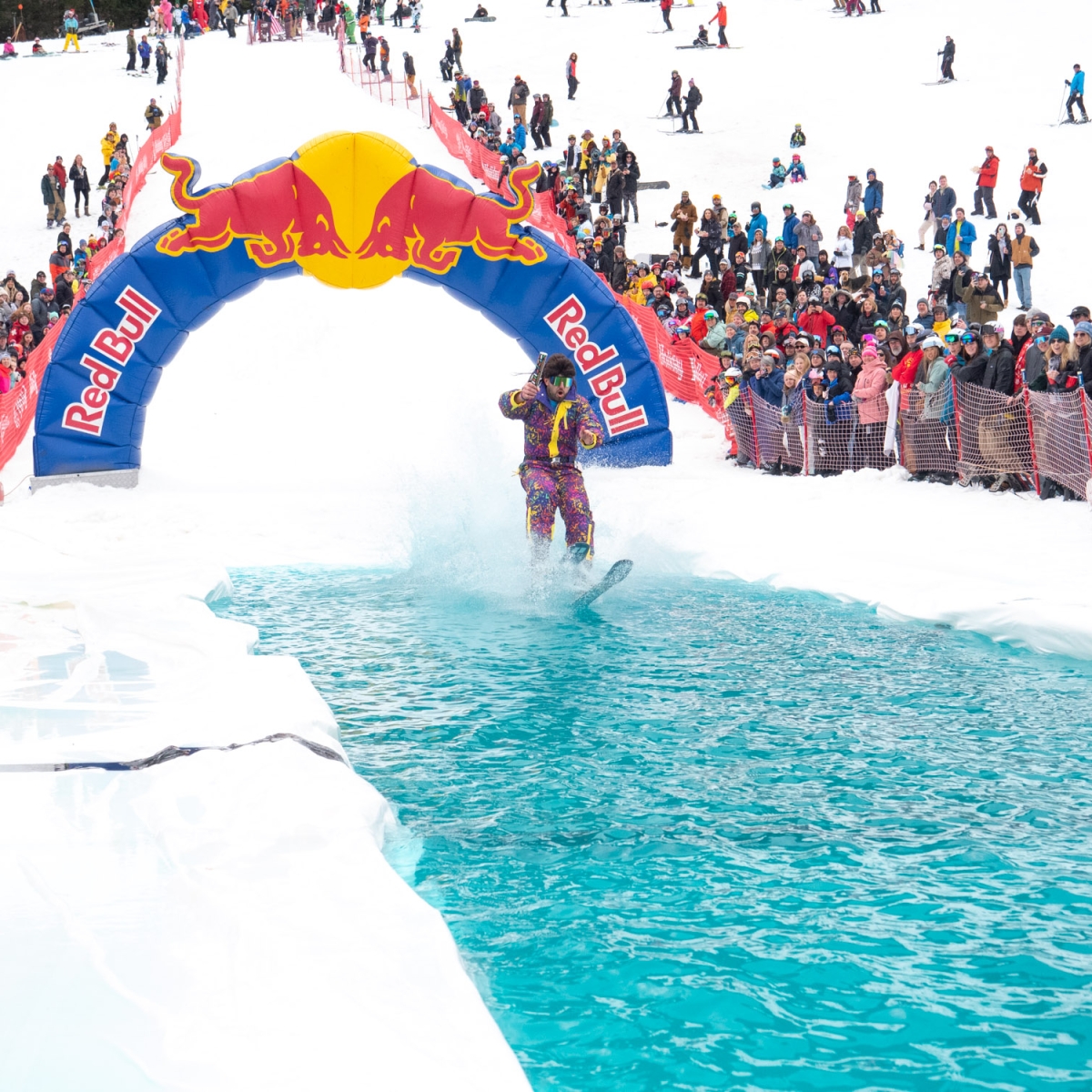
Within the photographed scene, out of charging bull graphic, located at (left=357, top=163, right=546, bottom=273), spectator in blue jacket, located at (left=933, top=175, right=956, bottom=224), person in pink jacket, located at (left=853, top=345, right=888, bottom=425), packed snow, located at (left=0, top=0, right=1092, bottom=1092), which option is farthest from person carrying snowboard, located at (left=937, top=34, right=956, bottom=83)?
person in pink jacket, located at (left=853, top=345, right=888, bottom=425)

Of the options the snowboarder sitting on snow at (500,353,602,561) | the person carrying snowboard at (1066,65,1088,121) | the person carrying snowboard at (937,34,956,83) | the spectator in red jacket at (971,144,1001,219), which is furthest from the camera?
the person carrying snowboard at (937,34,956,83)

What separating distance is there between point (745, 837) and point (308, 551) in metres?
7.30

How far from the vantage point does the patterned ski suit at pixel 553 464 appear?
8.85m

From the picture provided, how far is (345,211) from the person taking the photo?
1334 cm

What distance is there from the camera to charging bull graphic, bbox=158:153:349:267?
43.5 feet

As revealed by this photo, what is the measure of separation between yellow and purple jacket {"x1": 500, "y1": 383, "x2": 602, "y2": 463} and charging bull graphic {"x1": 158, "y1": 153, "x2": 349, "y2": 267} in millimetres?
5494

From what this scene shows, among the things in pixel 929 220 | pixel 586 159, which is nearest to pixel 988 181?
pixel 929 220

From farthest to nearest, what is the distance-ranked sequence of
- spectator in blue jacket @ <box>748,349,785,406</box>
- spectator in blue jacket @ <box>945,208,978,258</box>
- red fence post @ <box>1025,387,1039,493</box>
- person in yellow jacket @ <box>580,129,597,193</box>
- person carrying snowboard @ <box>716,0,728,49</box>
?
person carrying snowboard @ <box>716,0,728,49</box>
person in yellow jacket @ <box>580,129,597,193</box>
spectator in blue jacket @ <box>945,208,978,258</box>
spectator in blue jacket @ <box>748,349,785,406</box>
red fence post @ <box>1025,387,1039,493</box>

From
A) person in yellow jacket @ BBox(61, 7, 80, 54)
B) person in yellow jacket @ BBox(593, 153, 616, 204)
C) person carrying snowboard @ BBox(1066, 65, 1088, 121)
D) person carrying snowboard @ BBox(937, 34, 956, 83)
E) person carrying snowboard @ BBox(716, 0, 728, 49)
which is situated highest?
person in yellow jacket @ BBox(61, 7, 80, 54)

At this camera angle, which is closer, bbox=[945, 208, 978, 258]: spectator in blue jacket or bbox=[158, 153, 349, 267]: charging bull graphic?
bbox=[158, 153, 349, 267]: charging bull graphic

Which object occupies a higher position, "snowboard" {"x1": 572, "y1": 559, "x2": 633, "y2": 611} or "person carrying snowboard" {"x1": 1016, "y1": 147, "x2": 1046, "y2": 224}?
"person carrying snowboard" {"x1": 1016, "y1": 147, "x2": 1046, "y2": 224}

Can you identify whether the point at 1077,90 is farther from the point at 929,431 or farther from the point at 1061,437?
the point at 1061,437

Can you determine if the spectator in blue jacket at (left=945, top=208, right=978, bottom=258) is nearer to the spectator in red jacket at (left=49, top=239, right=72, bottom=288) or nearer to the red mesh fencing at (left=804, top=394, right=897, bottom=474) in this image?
the red mesh fencing at (left=804, top=394, right=897, bottom=474)

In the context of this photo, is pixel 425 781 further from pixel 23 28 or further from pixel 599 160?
pixel 23 28
